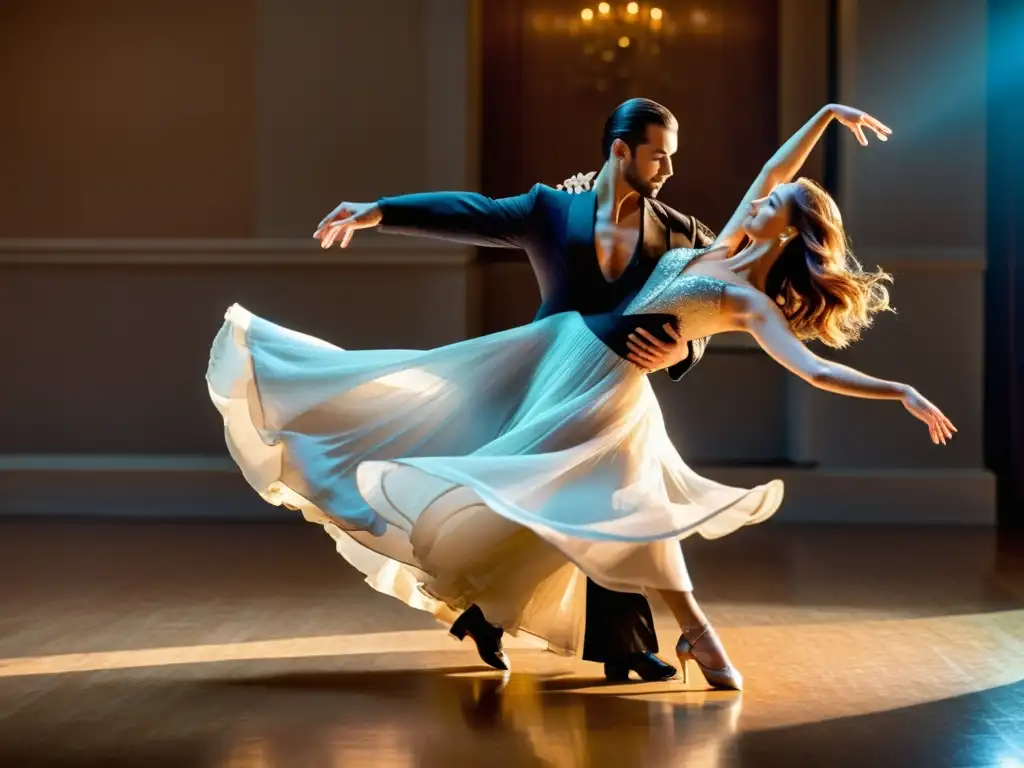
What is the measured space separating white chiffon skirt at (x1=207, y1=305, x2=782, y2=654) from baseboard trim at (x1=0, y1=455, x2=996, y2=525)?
10.5 ft

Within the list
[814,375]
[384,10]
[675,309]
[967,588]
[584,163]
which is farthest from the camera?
[584,163]

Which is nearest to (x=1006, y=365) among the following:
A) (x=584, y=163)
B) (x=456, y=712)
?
(x=584, y=163)

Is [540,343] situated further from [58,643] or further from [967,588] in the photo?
[967,588]

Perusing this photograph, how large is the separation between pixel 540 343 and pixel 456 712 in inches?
36.6

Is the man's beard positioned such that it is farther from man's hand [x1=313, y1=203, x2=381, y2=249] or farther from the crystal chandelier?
the crystal chandelier

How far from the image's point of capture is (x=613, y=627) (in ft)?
10.6

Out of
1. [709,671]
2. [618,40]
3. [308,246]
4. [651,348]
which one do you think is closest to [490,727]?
[709,671]

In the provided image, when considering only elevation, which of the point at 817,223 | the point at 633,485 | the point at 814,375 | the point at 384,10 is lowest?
the point at 633,485

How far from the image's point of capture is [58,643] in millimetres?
3674

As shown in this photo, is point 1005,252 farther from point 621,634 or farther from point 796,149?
point 621,634

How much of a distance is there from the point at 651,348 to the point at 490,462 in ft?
1.66

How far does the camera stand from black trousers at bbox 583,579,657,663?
3213 mm

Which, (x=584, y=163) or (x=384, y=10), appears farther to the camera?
(x=584, y=163)

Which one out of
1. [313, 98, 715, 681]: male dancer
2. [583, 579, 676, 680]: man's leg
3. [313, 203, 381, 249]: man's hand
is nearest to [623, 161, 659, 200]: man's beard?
[313, 98, 715, 681]: male dancer
